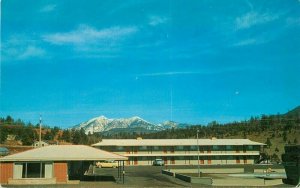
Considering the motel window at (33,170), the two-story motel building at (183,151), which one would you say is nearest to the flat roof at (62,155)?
the motel window at (33,170)

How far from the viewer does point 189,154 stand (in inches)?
3666

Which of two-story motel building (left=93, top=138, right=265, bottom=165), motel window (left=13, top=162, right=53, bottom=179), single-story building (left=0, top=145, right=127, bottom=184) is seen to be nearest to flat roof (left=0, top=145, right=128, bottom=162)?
single-story building (left=0, top=145, right=127, bottom=184)

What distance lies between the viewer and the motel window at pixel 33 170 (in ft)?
117

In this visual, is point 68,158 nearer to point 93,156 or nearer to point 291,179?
point 93,156

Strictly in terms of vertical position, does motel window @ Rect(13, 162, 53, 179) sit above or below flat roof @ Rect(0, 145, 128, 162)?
below

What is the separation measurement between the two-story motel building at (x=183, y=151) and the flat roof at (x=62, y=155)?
172 feet

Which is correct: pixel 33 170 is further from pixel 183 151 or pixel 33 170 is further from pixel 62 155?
pixel 183 151

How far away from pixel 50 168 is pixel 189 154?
197ft

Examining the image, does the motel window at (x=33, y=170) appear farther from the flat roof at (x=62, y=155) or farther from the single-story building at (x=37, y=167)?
the flat roof at (x=62, y=155)

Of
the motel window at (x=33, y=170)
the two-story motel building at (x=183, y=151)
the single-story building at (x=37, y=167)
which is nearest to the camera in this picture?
the single-story building at (x=37, y=167)

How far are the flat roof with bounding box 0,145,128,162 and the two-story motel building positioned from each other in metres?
52.4

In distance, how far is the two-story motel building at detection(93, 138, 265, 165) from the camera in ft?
305

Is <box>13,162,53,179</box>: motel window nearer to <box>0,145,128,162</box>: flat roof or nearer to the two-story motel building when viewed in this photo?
<box>0,145,128,162</box>: flat roof

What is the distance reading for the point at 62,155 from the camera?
37.0 m
